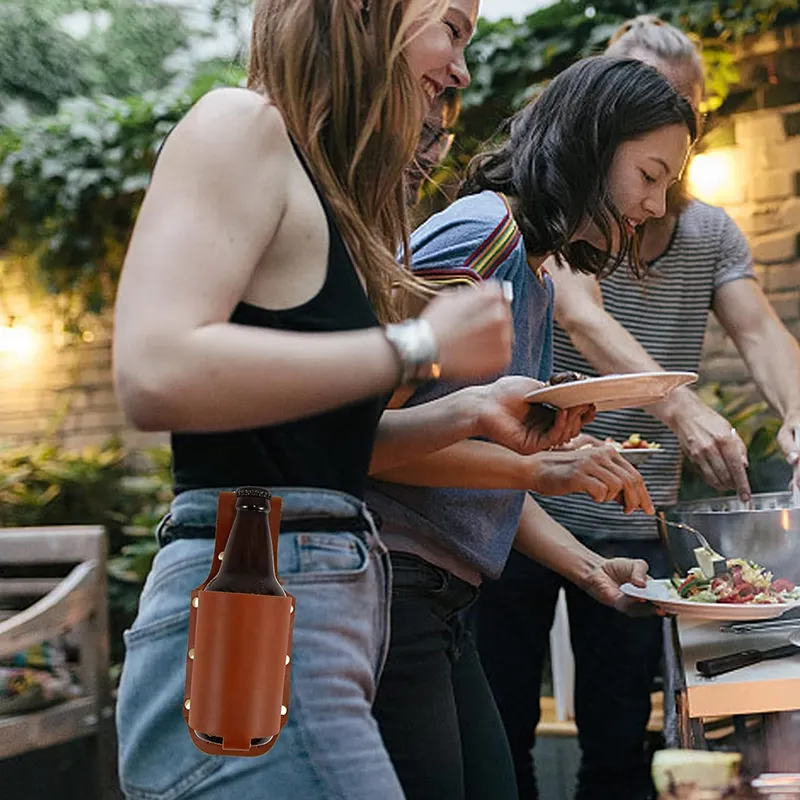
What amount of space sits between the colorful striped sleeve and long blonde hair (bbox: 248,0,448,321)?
0.38 meters

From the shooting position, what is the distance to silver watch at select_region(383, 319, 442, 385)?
845 mm

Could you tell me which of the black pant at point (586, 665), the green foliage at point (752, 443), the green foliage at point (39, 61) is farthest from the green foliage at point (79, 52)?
the black pant at point (586, 665)

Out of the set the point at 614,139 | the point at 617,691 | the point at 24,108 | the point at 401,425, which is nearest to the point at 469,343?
the point at 401,425

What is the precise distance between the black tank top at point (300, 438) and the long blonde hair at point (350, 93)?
45 millimetres

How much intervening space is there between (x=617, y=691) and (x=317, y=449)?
182 centimetres

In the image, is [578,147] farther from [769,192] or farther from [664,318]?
[769,192]

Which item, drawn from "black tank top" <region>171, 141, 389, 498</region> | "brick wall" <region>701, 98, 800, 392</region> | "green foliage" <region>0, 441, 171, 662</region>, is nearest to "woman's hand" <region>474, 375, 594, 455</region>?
"black tank top" <region>171, 141, 389, 498</region>

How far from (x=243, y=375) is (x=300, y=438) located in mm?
98

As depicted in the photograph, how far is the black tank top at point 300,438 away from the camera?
0.87m

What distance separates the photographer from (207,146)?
2.72 feet

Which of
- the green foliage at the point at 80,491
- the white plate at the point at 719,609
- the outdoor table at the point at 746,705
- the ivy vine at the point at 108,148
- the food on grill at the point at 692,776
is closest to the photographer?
the food on grill at the point at 692,776

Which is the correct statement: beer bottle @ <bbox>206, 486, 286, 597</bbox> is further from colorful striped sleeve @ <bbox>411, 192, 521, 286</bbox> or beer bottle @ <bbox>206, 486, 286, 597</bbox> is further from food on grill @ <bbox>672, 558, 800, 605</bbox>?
food on grill @ <bbox>672, 558, 800, 605</bbox>

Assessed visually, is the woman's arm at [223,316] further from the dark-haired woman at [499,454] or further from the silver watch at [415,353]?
the dark-haired woman at [499,454]

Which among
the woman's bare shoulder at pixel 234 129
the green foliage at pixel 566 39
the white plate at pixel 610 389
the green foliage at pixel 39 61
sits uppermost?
the green foliage at pixel 39 61
